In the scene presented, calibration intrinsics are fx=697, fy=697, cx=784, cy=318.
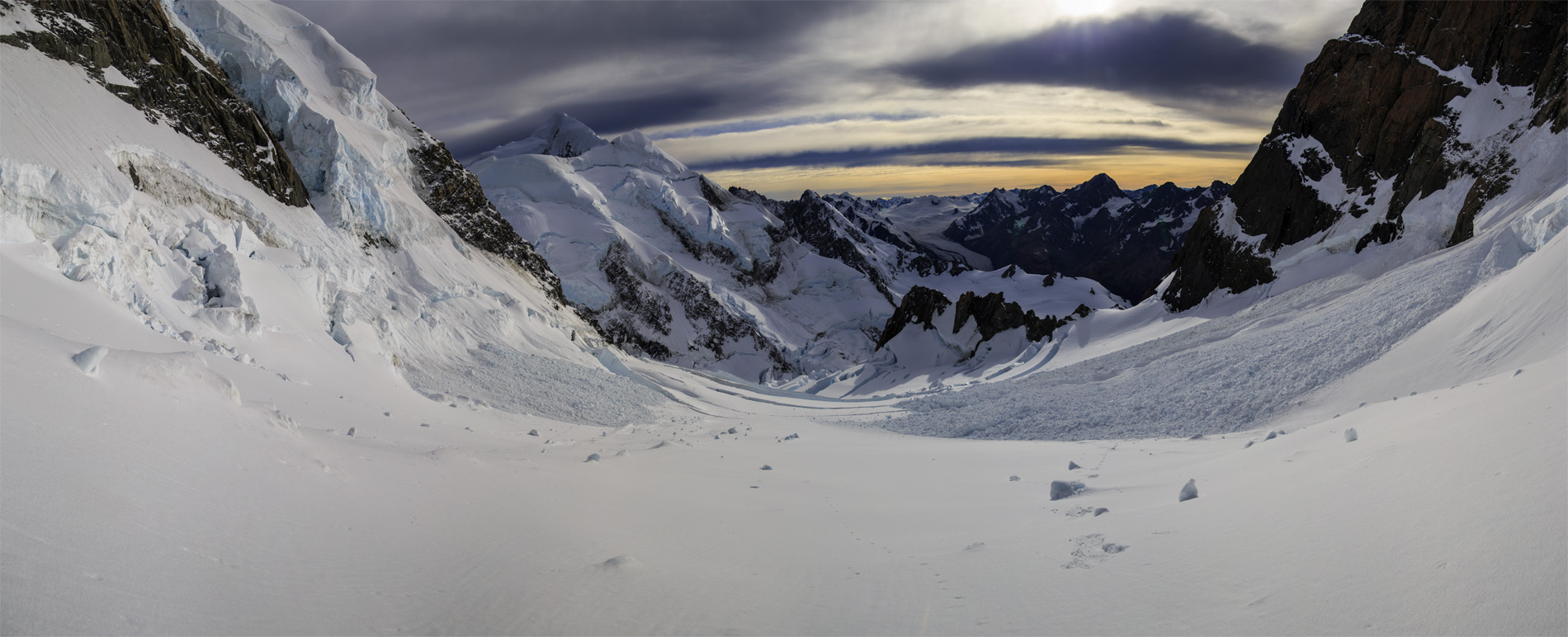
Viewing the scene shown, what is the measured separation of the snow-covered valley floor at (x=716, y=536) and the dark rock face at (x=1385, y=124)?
1185 inches

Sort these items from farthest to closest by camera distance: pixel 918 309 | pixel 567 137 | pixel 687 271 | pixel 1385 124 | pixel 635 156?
pixel 567 137 → pixel 635 156 → pixel 687 271 → pixel 918 309 → pixel 1385 124

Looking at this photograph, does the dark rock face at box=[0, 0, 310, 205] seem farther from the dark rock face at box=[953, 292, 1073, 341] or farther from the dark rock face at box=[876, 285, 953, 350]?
the dark rock face at box=[876, 285, 953, 350]

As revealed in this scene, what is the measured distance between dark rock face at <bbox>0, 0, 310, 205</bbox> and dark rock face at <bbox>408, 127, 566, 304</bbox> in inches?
554

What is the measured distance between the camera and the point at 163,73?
80.4ft

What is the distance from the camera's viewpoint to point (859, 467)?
11.1 meters

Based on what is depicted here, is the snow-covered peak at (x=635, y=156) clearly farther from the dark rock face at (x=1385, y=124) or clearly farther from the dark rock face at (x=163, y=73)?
the dark rock face at (x=1385, y=124)

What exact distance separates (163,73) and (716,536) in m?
29.9

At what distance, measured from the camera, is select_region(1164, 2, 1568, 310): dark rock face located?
29125 millimetres

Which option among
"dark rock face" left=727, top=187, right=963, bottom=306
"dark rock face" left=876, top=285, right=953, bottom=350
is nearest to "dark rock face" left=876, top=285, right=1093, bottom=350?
"dark rock face" left=876, top=285, right=953, bottom=350

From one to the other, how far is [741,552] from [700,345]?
3573 inches

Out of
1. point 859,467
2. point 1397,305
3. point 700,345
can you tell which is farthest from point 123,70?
point 700,345

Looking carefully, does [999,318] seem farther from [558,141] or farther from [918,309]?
[558,141]

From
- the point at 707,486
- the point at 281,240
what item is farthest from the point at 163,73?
the point at 707,486

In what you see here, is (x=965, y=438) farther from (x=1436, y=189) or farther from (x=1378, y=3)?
(x=1378, y=3)
